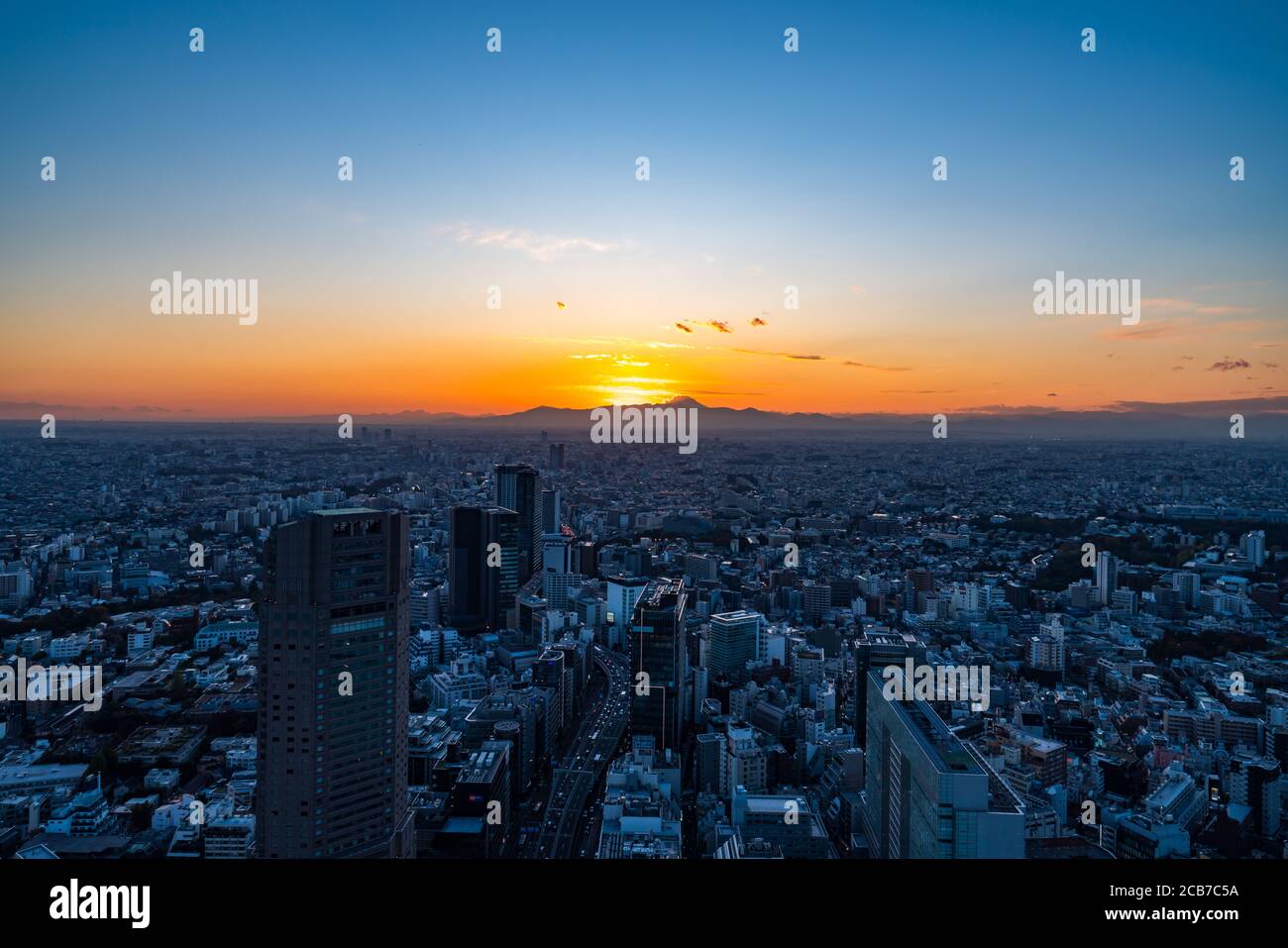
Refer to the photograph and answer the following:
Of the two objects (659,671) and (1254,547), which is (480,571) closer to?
(659,671)

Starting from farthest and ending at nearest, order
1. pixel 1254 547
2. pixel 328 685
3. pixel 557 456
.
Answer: pixel 557 456, pixel 1254 547, pixel 328 685

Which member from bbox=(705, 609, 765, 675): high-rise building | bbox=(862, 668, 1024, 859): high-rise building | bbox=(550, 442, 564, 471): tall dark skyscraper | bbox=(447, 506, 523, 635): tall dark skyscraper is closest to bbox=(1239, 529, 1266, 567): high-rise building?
bbox=(705, 609, 765, 675): high-rise building

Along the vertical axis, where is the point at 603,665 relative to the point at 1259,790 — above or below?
below

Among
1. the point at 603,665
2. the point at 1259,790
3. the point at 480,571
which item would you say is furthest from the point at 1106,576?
the point at 480,571

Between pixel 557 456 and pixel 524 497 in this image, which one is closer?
pixel 524 497

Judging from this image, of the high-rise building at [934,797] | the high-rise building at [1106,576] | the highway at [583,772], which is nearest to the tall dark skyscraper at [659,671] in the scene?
the highway at [583,772]

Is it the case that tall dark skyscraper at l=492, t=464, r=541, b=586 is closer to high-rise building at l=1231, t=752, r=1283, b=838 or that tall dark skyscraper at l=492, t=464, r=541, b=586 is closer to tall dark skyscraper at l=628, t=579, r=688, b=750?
tall dark skyscraper at l=628, t=579, r=688, b=750
